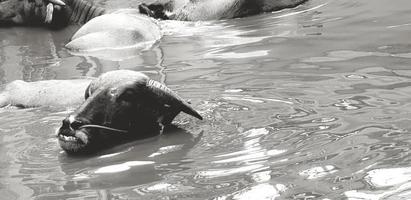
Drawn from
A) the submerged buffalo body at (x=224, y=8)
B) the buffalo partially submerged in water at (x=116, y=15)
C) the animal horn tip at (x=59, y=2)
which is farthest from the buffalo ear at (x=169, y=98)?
the animal horn tip at (x=59, y=2)

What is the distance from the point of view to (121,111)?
514 cm

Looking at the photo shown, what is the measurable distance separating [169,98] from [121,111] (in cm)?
32

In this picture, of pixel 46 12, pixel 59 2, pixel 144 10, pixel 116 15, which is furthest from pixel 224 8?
A: pixel 46 12

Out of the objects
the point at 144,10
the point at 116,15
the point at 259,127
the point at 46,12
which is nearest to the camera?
the point at 259,127

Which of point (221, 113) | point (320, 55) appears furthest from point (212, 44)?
point (221, 113)

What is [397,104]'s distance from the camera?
5.04m

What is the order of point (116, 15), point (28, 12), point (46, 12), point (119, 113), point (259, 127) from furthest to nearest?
point (28, 12) → point (46, 12) → point (116, 15) → point (119, 113) → point (259, 127)

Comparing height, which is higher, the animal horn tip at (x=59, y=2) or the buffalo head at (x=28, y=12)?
the animal horn tip at (x=59, y=2)

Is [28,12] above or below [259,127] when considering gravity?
below

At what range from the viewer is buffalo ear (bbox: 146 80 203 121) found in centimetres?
512

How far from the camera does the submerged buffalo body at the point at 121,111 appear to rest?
4.96 meters

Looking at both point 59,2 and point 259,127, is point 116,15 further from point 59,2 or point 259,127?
point 259,127

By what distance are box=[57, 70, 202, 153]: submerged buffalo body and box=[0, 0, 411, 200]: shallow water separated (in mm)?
128

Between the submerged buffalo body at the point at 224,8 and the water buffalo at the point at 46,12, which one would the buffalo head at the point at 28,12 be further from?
the submerged buffalo body at the point at 224,8
